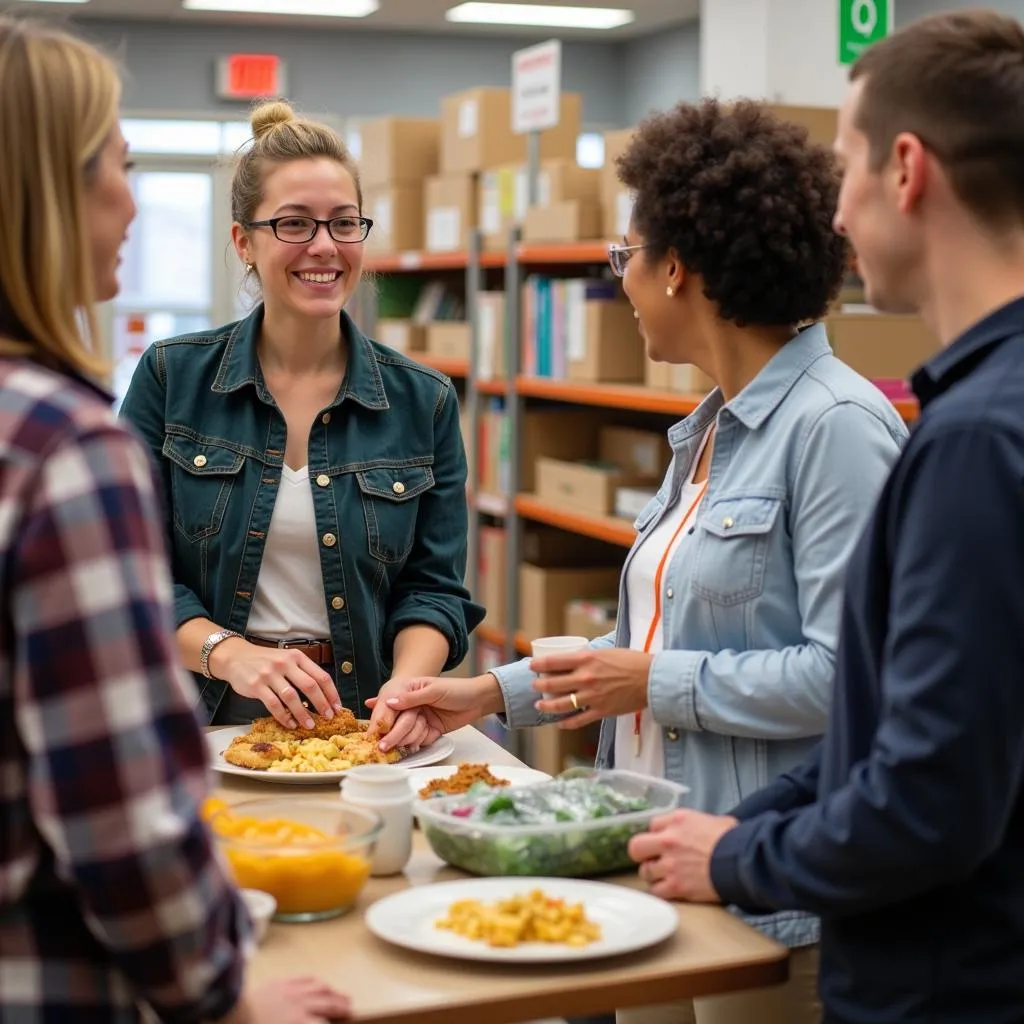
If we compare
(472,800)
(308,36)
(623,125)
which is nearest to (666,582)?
(472,800)

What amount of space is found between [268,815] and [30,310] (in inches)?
26.8

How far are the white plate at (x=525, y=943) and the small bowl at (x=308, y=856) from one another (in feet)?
0.15

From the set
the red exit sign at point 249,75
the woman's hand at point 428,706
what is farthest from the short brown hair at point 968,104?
the red exit sign at point 249,75

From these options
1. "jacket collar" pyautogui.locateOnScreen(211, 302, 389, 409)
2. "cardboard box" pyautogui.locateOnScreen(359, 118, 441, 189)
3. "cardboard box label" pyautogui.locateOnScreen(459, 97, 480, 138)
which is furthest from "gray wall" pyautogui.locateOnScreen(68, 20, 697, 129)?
"jacket collar" pyautogui.locateOnScreen(211, 302, 389, 409)

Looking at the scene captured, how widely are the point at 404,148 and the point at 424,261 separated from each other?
1.84 feet

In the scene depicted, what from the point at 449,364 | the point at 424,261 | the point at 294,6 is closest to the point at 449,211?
the point at 424,261

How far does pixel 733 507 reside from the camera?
1770 mm

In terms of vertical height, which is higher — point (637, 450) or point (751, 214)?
point (751, 214)

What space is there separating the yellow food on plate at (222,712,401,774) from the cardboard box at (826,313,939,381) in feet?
6.29

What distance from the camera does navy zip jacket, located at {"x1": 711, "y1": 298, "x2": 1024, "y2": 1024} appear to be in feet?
3.76

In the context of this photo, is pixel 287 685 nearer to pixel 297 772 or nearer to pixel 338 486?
pixel 297 772

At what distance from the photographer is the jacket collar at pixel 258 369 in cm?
234

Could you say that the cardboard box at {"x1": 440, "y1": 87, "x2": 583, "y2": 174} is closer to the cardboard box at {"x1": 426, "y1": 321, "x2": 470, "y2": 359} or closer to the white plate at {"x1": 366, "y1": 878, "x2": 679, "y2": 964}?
the cardboard box at {"x1": 426, "y1": 321, "x2": 470, "y2": 359}

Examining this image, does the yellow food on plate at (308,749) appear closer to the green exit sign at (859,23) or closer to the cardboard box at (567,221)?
the cardboard box at (567,221)
